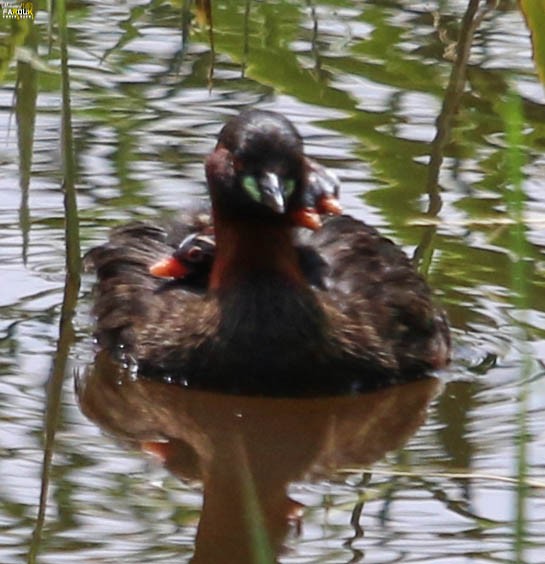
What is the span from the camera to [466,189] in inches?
377

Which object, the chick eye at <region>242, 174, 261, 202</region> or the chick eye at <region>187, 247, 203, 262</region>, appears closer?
the chick eye at <region>242, 174, 261, 202</region>

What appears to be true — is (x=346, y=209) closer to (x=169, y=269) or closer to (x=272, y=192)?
(x=169, y=269)

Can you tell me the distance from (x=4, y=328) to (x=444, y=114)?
2287mm

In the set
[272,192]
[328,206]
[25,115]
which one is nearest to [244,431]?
[272,192]

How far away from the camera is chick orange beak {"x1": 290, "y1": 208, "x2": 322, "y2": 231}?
7.82m

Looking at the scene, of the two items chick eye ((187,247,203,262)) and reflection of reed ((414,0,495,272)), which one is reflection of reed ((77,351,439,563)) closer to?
chick eye ((187,247,203,262))

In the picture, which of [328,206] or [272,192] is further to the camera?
[328,206]

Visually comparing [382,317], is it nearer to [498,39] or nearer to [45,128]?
[45,128]

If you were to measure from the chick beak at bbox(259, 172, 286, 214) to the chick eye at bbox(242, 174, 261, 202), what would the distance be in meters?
0.04

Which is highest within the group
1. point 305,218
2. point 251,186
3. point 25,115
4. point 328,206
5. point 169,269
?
point 25,115

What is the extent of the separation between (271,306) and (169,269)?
1.91 ft

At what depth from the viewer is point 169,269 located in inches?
322

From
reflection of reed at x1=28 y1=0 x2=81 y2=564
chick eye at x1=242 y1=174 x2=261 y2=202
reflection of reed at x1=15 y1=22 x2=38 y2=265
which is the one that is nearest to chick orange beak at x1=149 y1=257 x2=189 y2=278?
reflection of reed at x1=28 y1=0 x2=81 y2=564

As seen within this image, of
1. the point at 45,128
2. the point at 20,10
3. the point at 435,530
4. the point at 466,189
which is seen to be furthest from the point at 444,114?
the point at 435,530
